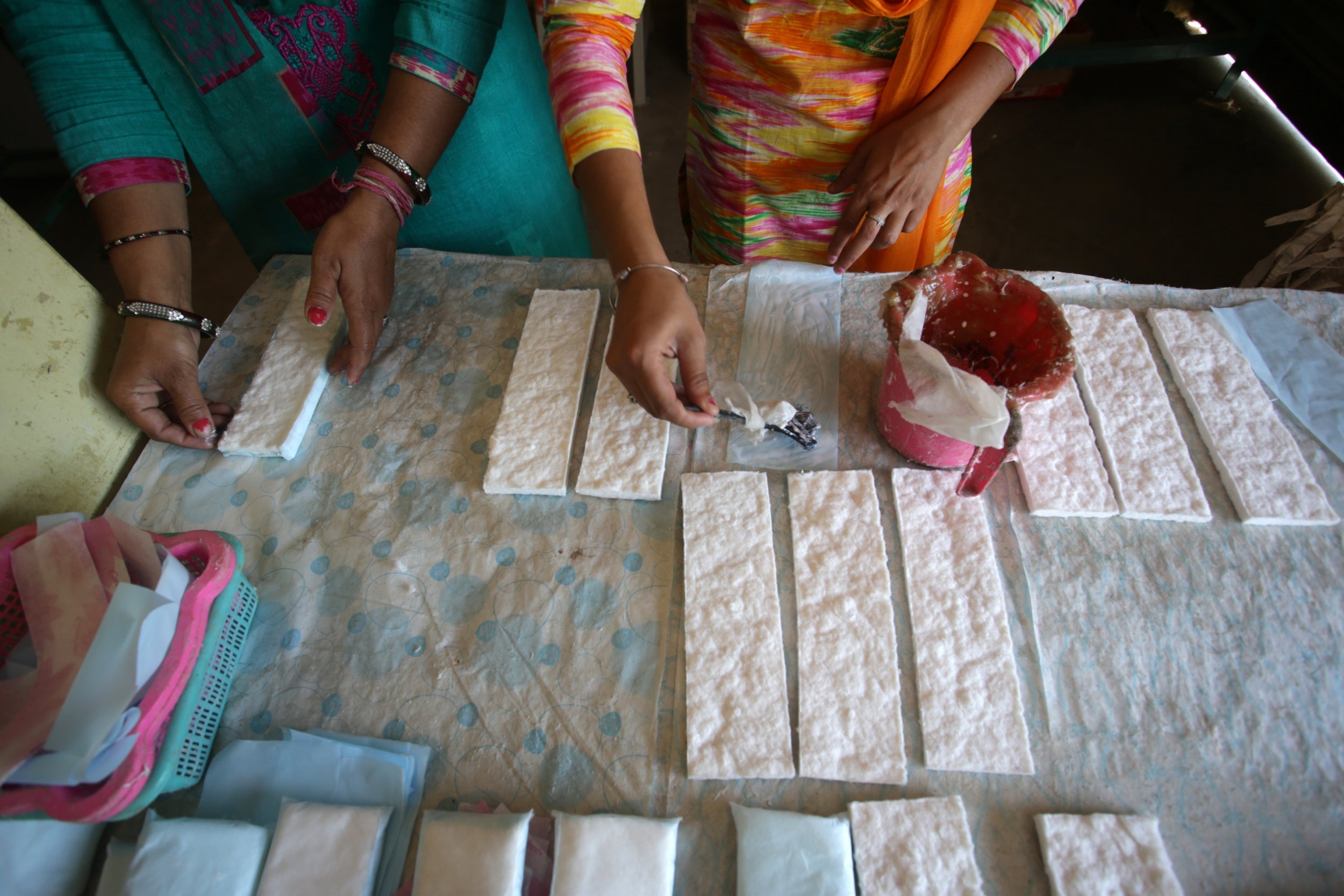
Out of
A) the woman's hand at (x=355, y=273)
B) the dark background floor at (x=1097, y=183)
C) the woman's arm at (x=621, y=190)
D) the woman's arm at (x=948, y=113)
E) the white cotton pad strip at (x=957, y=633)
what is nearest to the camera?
the white cotton pad strip at (x=957, y=633)

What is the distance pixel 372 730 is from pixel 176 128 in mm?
1238

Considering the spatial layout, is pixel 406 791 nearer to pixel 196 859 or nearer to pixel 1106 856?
pixel 196 859

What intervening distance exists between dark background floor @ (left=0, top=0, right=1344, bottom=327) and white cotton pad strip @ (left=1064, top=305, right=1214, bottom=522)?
1.75m

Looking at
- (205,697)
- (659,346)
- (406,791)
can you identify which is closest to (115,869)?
(205,697)

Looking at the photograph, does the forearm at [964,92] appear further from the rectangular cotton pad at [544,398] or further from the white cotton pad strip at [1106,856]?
the white cotton pad strip at [1106,856]

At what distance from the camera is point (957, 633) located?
0.91 m

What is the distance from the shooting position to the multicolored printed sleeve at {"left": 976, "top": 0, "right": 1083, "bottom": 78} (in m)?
1.02

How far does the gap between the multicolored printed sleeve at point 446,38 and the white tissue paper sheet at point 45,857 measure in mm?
1252

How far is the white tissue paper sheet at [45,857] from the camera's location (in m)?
0.73

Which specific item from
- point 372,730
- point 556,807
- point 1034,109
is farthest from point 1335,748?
point 1034,109

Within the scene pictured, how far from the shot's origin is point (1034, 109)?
3.35 m

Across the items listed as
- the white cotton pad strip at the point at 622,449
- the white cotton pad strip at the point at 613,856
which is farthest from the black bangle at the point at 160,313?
the white cotton pad strip at the point at 613,856

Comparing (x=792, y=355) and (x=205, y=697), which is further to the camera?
(x=792, y=355)

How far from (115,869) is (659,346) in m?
0.98
